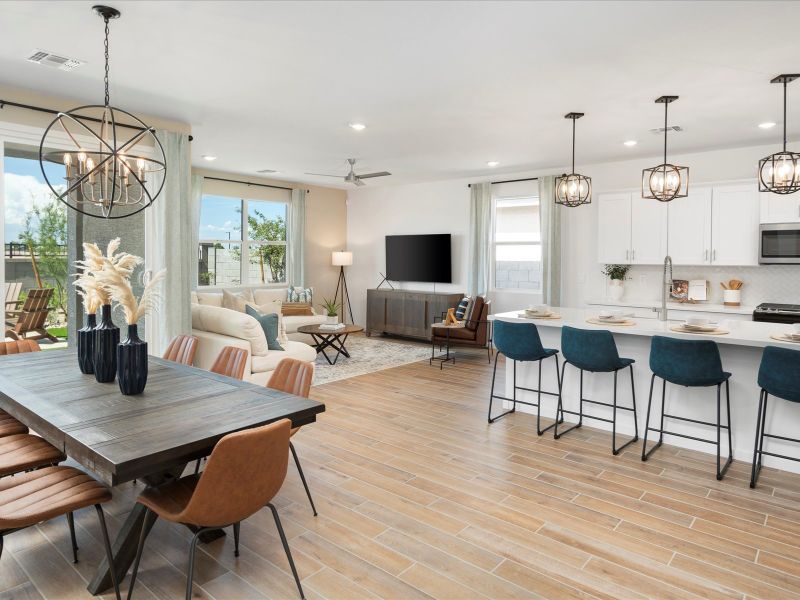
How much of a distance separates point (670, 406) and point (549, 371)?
1044 millimetres

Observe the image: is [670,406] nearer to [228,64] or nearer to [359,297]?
[228,64]

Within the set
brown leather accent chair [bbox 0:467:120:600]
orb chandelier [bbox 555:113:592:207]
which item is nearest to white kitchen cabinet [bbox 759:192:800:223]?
orb chandelier [bbox 555:113:592:207]

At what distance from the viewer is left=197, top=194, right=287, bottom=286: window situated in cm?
838

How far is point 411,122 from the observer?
511 cm

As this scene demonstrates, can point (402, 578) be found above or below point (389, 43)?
below

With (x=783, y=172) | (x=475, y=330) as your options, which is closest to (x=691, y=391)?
(x=783, y=172)

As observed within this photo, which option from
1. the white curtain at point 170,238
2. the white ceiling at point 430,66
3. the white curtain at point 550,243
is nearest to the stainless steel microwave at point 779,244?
the white ceiling at point 430,66

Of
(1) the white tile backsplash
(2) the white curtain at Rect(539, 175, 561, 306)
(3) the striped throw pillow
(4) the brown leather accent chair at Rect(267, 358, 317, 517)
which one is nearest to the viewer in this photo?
(4) the brown leather accent chair at Rect(267, 358, 317, 517)

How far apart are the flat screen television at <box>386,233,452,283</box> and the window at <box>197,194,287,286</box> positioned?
1.98 m

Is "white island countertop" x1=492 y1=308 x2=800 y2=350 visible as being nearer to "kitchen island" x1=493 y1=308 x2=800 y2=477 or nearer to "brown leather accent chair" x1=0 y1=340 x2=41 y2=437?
"kitchen island" x1=493 y1=308 x2=800 y2=477

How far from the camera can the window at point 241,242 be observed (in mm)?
8375

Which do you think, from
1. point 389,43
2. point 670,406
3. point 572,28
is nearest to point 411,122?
point 389,43

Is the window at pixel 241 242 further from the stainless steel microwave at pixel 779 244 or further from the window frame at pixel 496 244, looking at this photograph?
the stainless steel microwave at pixel 779 244

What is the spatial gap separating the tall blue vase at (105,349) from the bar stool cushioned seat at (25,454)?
0.42m
